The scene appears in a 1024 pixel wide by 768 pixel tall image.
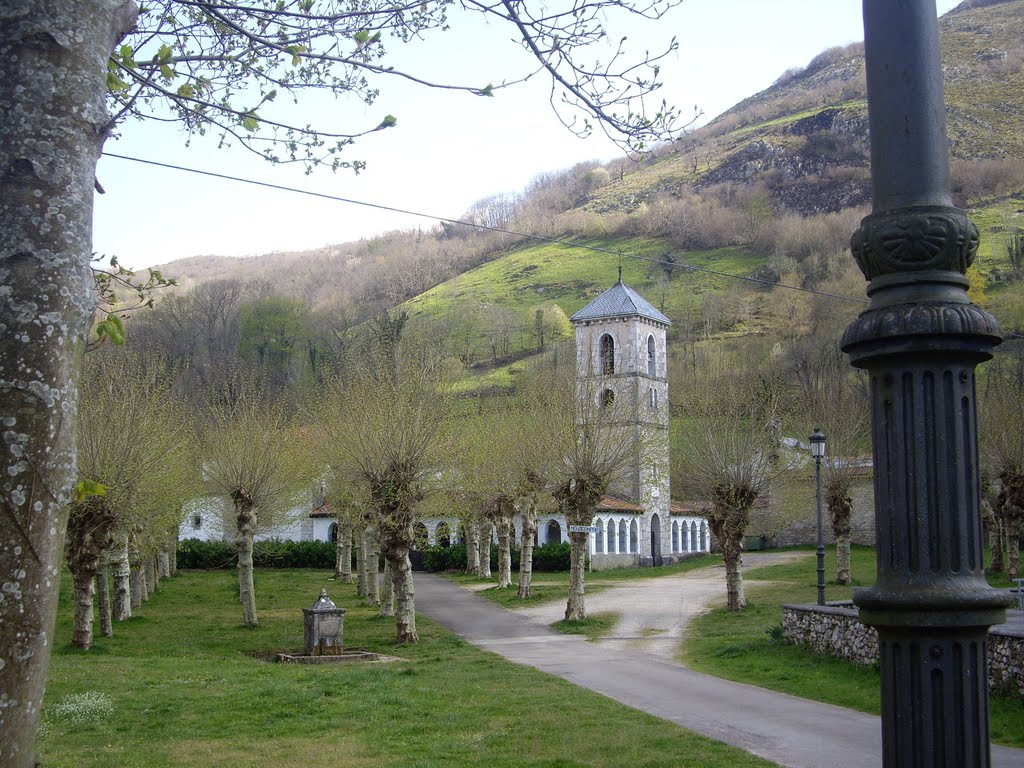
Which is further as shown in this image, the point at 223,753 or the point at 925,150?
the point at 223,753

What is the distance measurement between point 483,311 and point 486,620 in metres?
81.0

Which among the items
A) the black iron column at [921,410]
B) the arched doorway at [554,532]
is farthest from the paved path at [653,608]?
the black iron column at [921,410]

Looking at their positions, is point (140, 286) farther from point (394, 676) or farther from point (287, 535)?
point (287, 535)

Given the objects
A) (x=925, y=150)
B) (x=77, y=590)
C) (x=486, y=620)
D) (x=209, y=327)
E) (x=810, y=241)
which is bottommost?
(x=486, y=620)

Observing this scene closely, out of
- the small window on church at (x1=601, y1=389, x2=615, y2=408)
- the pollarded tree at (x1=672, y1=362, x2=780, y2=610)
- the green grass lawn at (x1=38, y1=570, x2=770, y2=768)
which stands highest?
the small window on church at (x1=601, y1=389, x2=615, y2=408)

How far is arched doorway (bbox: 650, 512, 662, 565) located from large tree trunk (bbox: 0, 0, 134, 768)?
162ft

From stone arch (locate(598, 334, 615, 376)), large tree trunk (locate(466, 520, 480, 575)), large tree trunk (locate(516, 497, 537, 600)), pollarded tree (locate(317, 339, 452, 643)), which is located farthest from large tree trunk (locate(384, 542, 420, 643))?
stone arch (locate(598, 334, 615, 376))

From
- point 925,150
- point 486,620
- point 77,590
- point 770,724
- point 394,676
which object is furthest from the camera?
point 486,620

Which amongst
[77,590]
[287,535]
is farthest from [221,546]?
[77,590]

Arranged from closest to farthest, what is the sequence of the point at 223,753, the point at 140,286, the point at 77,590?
the point at 140,286 → the point at 223,753 → the point at 77,590

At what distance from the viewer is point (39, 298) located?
3254mm

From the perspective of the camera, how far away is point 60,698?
1360cm

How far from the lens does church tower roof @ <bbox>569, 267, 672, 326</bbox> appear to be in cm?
5294

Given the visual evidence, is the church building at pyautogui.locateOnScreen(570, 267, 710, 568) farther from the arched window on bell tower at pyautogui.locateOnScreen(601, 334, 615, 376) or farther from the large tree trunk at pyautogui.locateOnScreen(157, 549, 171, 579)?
the large tree trunk at pyautogui.locateOnScreen(157, 549, 171, 579)
